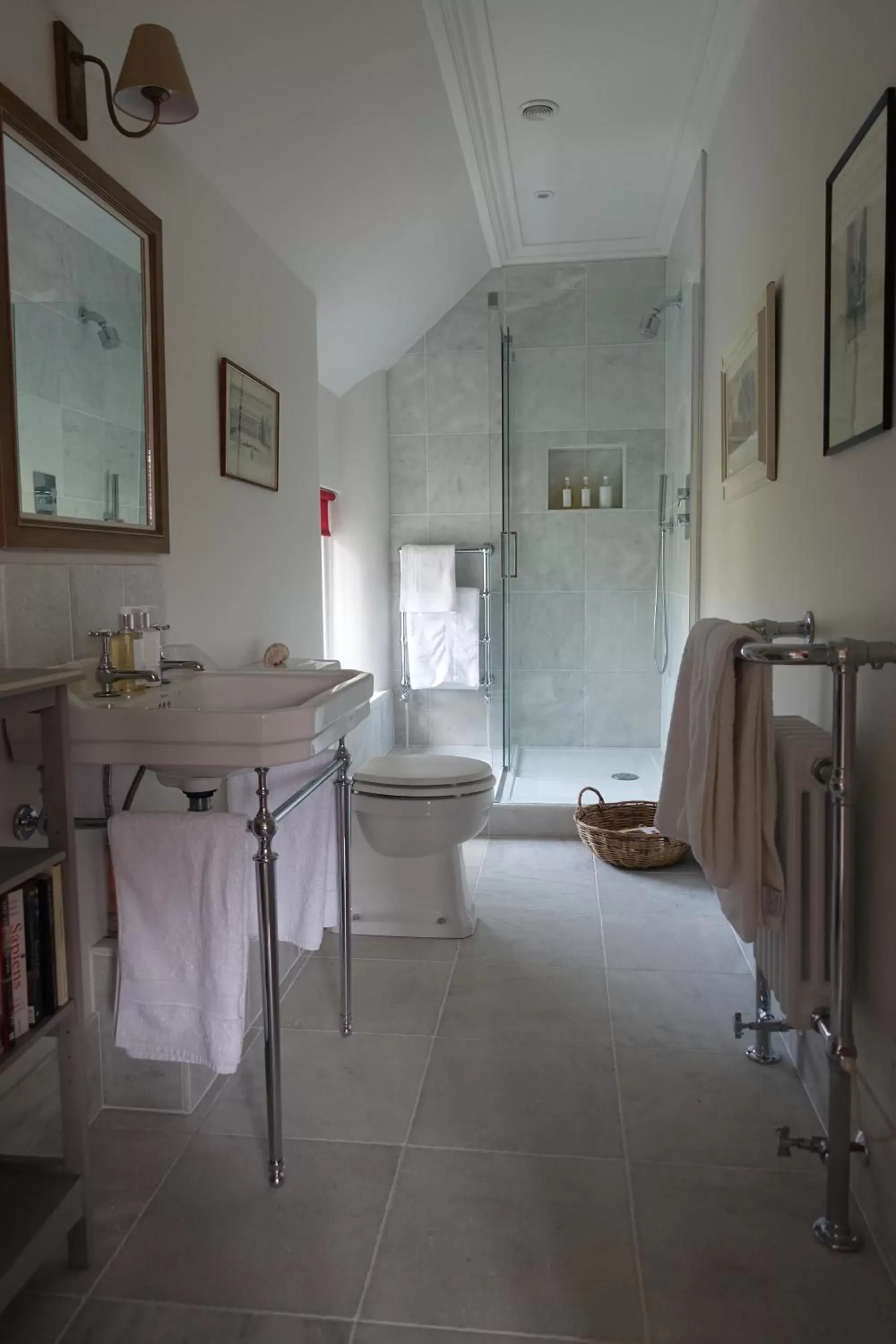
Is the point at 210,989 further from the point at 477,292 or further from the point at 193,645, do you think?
the point at 477,292

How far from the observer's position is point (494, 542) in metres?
4.75

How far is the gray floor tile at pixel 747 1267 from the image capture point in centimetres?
137

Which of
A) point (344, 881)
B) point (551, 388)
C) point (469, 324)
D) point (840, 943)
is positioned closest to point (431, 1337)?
point (840, 943)

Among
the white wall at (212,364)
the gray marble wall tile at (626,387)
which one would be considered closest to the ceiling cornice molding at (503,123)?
the gray marble wall tile at (626,387)

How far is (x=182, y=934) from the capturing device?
172cm

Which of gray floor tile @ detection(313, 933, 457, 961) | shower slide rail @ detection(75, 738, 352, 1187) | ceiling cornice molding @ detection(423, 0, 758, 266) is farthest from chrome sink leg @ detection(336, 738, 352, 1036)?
ceiling cornice molding @ detection(423, 0, 758, 266)

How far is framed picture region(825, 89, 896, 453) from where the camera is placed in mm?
1447

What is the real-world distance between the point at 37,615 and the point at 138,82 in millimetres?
903

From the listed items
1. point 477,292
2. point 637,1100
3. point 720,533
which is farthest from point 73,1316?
point 477,292

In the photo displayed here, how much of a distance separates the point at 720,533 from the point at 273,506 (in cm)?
139

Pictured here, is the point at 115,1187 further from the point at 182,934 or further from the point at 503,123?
the point at 503,123

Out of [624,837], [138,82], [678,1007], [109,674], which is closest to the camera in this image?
[138,82]

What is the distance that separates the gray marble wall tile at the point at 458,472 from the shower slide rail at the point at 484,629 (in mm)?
193

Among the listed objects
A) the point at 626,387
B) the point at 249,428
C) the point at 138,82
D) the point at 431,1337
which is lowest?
the point at 431,1337
